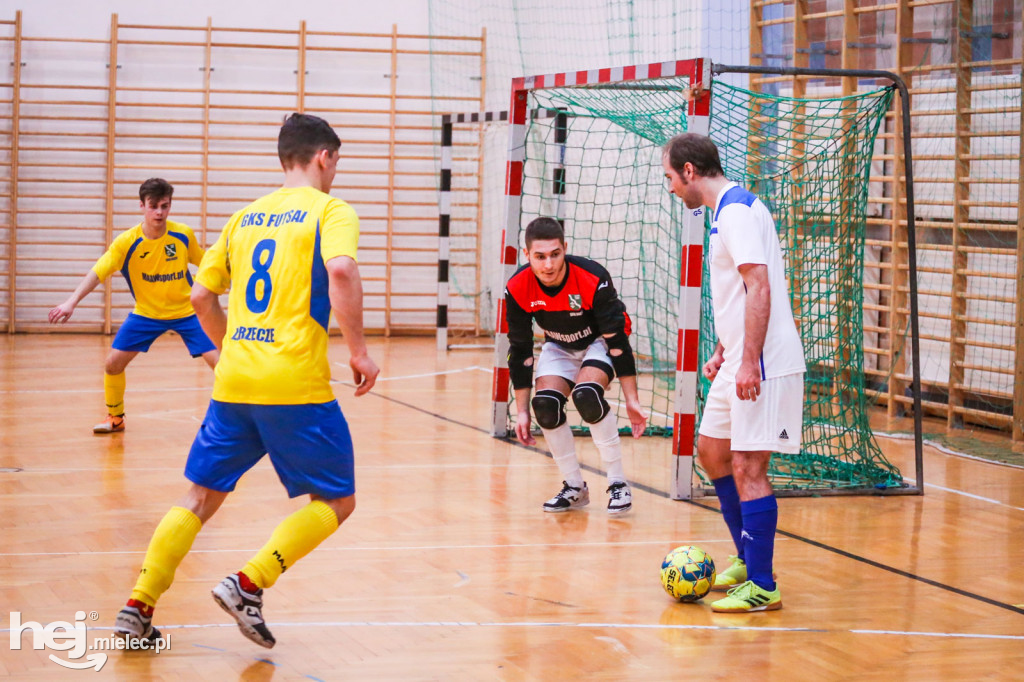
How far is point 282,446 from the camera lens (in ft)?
10.8

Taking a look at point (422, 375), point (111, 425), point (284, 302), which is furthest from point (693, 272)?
point (422, 375)

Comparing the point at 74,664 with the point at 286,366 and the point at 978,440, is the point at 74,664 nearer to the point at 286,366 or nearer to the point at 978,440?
the point at 286,366

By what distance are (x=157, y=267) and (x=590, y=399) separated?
3.27 metres

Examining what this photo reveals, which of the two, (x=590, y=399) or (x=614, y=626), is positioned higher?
(x=590, y=399)

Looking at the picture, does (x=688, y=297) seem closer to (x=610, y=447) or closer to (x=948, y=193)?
(x=610, y=447)

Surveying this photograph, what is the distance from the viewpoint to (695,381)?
18.5 feet

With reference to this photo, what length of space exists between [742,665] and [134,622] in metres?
1.82

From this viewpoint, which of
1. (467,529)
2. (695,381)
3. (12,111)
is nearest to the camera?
(467,529)

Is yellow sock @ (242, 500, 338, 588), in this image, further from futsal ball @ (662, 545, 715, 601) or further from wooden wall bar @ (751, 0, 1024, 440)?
wooden wall bar @ (751, 0, 1024, 440)

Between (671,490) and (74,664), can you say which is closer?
(74,664)

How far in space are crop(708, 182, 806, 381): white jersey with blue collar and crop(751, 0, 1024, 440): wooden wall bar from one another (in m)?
3.95

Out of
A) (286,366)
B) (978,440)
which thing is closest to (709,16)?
(978,440)

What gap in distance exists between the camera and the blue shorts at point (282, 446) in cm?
329

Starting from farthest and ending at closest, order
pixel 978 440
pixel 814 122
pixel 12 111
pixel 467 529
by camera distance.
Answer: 1. pixel 12 111
2. pixel 814 122
3. pixel 978 440
4. pixel 467 529
